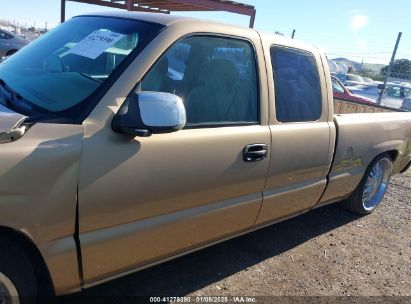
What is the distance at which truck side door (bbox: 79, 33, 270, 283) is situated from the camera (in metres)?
2.21

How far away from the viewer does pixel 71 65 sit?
2635 millimetres

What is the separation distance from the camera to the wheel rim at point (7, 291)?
6.53 ft

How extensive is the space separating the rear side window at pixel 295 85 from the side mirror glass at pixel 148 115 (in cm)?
119

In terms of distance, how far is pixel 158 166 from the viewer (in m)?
2.39

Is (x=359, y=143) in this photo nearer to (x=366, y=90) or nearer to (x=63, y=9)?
(x=63, y=9)

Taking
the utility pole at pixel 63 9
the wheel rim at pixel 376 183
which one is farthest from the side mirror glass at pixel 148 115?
the utility pole at pixel 63 9

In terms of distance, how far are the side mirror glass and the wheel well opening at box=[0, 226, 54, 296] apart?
2.28 ft

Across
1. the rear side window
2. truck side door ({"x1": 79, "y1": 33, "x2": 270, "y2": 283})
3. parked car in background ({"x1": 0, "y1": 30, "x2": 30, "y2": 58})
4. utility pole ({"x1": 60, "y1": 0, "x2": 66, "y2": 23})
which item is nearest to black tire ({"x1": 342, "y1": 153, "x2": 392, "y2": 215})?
the rear side window

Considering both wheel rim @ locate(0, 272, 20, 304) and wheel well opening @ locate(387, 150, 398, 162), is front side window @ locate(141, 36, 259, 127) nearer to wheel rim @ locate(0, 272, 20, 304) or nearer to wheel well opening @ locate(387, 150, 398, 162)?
wheel rim @ locate(0, 272, 20, 304)

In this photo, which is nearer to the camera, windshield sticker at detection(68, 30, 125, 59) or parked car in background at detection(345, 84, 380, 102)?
windshield sticker at detection(68, 30, 125, 59)

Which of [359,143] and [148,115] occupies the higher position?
[148,115]

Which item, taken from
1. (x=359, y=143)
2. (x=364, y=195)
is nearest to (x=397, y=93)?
(x=364, y=195)

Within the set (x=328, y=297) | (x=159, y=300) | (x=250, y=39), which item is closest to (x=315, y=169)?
(x=328, y=297)

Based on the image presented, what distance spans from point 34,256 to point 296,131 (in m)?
2.07
